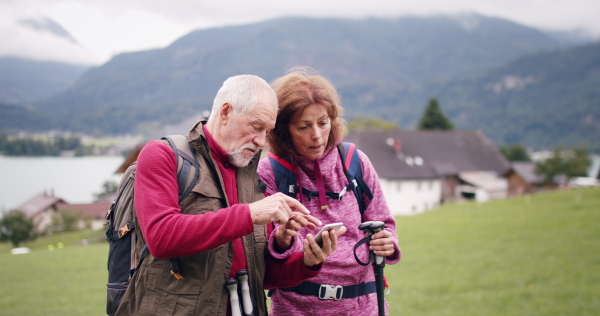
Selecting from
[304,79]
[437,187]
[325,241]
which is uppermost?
[304,79]

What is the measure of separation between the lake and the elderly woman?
21.1 meters

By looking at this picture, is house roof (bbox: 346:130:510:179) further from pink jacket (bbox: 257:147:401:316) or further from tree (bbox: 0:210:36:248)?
pink jacket (bbox: 257:147:401:316)

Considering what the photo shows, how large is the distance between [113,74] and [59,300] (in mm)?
181641

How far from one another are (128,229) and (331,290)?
3.78ft

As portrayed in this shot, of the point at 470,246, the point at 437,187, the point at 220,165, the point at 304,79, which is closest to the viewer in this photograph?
the point at 220,165

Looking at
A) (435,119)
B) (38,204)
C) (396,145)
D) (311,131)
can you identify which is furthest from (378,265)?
(435,119)

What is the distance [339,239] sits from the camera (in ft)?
8.61

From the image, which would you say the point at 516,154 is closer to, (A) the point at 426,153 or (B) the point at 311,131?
(A) the point at 426,153

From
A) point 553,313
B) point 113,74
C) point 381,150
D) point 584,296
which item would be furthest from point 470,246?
point 113,74

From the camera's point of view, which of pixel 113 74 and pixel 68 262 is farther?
pixel 113 74

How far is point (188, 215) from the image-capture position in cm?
179

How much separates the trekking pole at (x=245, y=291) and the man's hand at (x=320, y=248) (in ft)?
1.13

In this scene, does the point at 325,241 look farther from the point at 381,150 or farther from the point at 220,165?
the point at 381,150

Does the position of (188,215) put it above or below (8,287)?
above
